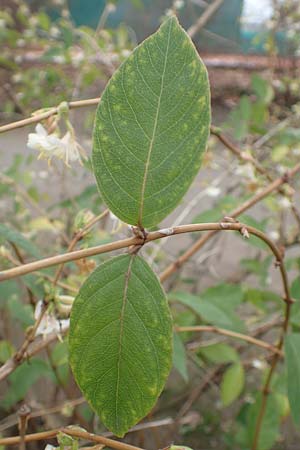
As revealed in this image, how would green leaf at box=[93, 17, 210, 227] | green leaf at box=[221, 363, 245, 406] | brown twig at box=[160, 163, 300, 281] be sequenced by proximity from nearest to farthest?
green leaf at box=[93, 17, 210, 227] < brown twig at box=[160, 163, 300, 281] < green leaf at box=[221, 363, 245, 406]

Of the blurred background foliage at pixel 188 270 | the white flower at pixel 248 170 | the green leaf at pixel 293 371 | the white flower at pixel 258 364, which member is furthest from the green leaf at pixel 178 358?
the white flower at pixel 258 364

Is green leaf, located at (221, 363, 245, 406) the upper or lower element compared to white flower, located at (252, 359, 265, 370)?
upper

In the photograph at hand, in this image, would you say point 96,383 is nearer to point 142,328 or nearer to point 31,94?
point 142,328

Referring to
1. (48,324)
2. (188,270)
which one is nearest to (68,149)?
(48,324)

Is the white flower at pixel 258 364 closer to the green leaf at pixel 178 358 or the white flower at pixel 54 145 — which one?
the green leaf at pixel 178 358

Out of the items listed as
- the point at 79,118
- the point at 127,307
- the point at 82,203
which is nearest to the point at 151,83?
the point at 127,307

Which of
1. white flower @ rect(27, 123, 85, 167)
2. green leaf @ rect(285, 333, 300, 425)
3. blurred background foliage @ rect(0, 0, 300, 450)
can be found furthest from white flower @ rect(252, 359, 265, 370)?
white flower @ rect(27, 123, 85, 167)

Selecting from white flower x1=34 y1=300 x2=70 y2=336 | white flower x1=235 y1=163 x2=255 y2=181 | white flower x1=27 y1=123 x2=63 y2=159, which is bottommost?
white flower x1=235 y1=163 x2=255 y2=181

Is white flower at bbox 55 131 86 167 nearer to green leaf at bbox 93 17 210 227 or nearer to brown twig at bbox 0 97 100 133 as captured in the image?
brown twig at bbox 0 97 100 133
